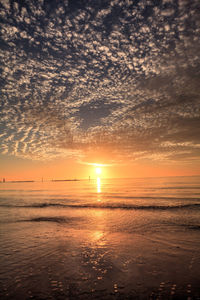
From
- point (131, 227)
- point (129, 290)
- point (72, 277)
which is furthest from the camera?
point (131, 227)

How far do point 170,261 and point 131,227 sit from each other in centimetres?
700

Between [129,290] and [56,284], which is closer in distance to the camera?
[129,290]

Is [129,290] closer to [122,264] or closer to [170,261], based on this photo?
[122,264]

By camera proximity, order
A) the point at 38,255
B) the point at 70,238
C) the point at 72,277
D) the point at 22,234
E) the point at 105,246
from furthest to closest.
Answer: the point at 22,234 → the point at 70,238 → the point at 105,246 → the point at 38,255 → the point at 72,277

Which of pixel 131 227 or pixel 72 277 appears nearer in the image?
pixel 72 277

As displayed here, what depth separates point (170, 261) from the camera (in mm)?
8633

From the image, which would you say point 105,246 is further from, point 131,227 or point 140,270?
point 131,227

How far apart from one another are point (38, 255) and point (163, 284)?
6297 mm

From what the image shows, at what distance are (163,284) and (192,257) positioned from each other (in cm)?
313

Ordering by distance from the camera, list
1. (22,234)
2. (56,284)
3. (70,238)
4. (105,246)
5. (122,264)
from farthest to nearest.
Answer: (22,234), (70,238), (105,246), (122,264), (56,284)

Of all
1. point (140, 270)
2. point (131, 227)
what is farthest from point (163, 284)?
point (131, 227)

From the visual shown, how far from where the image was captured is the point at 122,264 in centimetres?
845

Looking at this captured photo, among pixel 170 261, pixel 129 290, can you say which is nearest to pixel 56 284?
pixel 129 290

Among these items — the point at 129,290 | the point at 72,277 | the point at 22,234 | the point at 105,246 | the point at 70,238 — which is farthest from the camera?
the point at 22,234
